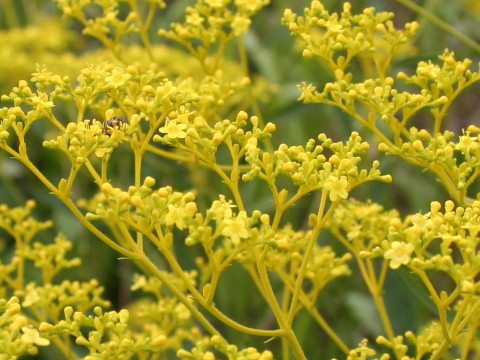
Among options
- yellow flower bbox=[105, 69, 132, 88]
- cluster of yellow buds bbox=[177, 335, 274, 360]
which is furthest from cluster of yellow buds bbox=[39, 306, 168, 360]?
yellow flower bbox=[105, 69, 132, 88]

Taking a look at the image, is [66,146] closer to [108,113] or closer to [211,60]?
[108,113]

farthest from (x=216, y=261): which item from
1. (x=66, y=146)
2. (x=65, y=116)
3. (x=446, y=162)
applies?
(x=65, y=116)

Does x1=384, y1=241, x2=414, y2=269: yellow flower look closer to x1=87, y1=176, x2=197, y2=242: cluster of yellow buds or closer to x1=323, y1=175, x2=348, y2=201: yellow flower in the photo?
x1=323, y1=175, x2=348, y2=201: yellow flower

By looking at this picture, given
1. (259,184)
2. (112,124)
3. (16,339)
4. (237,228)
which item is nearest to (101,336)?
(16,339)

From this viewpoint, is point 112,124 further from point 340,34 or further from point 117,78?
point 340,34

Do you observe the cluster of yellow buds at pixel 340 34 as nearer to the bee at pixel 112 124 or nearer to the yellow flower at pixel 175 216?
the bee at pixel 112 124

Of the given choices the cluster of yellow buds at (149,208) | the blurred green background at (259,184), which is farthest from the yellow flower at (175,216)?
the blurred green background at (259,184)
